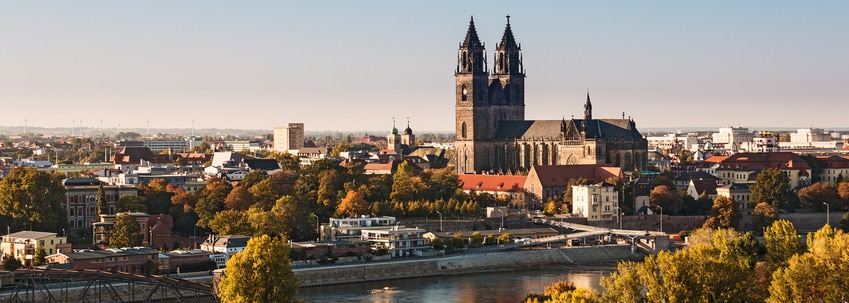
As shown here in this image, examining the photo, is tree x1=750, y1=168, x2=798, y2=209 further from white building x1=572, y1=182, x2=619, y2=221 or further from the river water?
the river water

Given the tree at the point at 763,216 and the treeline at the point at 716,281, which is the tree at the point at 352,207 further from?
the treeline at the point at 716,281

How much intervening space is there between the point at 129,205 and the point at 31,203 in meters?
4.62

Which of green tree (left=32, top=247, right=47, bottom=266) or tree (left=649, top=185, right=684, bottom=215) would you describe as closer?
green tree (left=32, top=247, right=47, bottom=266)

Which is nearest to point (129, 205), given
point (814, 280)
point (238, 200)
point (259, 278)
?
point (238, 200)

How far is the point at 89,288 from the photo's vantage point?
50.5m

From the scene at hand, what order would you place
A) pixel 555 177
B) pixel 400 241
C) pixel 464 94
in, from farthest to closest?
pixel 464 94 < pixel 555 177 < pixel 400 241

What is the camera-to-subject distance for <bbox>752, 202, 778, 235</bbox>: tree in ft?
248

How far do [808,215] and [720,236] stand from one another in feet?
93.8

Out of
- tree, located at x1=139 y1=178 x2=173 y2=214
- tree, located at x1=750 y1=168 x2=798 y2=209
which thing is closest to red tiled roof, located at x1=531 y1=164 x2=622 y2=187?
tree, located at x1=750 y1=168 x2=798 y2=209

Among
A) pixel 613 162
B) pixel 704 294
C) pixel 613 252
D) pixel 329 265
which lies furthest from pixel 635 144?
pixel 704 294

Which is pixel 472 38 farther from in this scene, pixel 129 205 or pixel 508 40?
pixel 129 205

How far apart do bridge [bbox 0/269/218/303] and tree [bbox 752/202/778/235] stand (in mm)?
33968

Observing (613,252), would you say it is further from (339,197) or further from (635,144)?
(635,144)

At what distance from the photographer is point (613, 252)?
227ft
